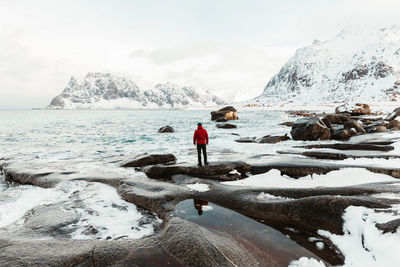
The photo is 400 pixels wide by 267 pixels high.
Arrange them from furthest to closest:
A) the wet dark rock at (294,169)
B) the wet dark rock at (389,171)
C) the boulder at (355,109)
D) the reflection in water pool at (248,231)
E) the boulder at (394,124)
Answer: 1. the boulder at (355,109)
2. the boulder at (394,124)
3. the wet dark rock at (294,169)
4. the wet dark rock at (389,171)
5. the reflection in water pool at (248,231)

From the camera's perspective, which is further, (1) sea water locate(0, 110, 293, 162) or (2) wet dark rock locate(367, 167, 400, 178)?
(1) sea water locate(0, 110, 293, 162)

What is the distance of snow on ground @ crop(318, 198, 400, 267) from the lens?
3869mm

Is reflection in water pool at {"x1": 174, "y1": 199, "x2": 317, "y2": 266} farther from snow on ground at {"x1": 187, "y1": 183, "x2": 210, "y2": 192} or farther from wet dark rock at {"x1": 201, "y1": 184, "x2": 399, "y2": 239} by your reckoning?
snow on ground at {"x1": 187, "y1": 183, "x2": 210, "y2": 192}

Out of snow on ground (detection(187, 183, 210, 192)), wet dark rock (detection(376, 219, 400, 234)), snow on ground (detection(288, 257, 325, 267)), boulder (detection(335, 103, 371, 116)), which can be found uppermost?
boulder (detection(335, 103, 371, 116))

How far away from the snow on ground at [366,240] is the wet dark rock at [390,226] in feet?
0.22

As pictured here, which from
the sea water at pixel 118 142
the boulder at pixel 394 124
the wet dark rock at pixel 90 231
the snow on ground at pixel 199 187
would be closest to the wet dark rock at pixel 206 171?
the snow on ground at pixel 199 187

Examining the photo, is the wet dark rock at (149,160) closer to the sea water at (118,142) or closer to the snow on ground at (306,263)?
the sea water at (118,142)

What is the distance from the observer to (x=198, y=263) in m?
3.85

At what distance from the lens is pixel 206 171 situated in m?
10.8

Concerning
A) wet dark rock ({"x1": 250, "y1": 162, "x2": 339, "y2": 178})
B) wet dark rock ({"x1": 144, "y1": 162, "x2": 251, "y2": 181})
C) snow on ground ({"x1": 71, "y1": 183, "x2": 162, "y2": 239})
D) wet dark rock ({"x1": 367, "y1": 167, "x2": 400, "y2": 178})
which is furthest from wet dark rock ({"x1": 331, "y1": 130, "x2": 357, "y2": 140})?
snow on ground ({"x1": 71, "y1": 183, "x2": 162, "y2": 239})

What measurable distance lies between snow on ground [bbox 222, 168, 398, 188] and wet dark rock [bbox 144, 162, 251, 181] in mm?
1011

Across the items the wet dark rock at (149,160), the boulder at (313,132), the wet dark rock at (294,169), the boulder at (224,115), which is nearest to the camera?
the wet dark rock at (294,169)

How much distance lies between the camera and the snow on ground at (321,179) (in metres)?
8.72

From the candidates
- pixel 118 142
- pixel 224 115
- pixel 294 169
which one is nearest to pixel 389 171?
pixel 294 169
